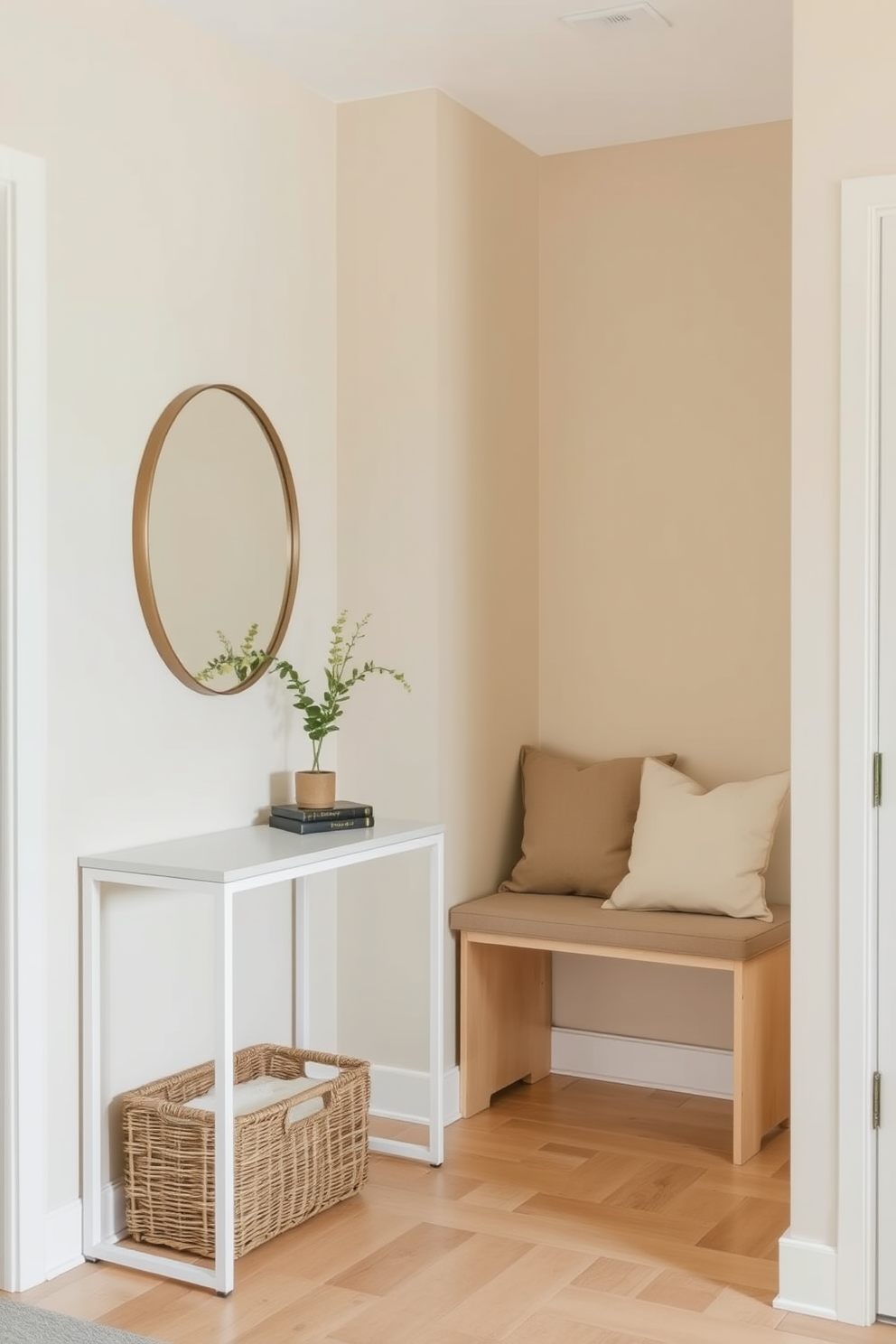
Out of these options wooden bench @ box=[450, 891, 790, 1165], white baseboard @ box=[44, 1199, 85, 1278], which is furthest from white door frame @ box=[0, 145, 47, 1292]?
A: wooden bench @ box=[450, 891, 790, 1165]

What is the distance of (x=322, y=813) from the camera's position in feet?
11.2

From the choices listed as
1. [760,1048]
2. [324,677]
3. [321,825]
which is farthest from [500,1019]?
[324,677]

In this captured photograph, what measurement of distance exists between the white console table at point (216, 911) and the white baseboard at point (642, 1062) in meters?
1.17

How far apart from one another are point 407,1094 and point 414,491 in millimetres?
1583

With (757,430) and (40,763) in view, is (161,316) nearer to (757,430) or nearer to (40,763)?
(40,763)

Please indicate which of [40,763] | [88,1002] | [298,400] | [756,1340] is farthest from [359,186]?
[756,1340]

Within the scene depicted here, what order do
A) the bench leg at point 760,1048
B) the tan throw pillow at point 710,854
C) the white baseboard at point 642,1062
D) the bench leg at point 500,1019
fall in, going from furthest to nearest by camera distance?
the white baseboard at point 642,1062 → the bench leg at point 500,1019 → the tan throw pillow at point 710,854 → the bench leg at point 760,1048

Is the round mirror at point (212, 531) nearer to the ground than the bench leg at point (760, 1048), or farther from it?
farther from it

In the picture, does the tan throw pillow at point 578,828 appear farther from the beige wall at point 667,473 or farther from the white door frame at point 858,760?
the white door frame at point 858,760

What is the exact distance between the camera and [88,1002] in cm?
294

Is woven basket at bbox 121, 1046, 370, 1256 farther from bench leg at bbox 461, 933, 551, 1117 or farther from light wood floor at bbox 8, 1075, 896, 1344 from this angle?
bench leg at bbox 461, 933, 551, 1117

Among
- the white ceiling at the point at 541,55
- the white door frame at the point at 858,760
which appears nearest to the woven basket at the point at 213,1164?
the white door frame at the point at 858,760

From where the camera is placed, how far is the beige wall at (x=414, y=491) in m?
3.77

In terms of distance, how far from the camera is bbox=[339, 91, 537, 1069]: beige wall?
3.77 meters
